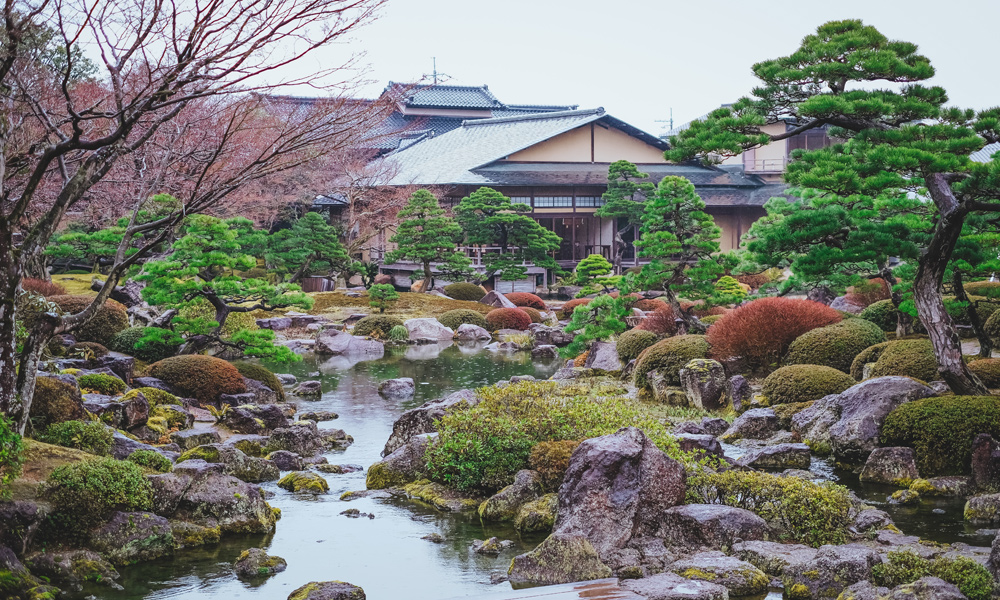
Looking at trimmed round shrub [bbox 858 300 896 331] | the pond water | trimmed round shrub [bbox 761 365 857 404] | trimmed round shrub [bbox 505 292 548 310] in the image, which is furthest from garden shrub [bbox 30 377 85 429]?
trimmed round shrub [bbox 505 292 548 310]

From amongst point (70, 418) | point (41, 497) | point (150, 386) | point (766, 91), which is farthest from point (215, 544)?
point (766, 91)

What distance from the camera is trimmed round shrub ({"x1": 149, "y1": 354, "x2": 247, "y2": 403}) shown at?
14.6 meters

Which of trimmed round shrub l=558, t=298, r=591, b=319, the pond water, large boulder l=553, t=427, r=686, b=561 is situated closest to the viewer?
the pond water

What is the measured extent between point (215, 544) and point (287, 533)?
0.70 metres

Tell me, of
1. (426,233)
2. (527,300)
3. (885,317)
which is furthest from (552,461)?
(426,233)

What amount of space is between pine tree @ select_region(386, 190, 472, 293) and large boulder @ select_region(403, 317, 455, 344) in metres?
4.54

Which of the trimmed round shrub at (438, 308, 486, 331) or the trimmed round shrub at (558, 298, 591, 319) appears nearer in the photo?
the trimmed round shrub at (438, 308, 486, 331)

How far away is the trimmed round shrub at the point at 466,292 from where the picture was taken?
104 feet

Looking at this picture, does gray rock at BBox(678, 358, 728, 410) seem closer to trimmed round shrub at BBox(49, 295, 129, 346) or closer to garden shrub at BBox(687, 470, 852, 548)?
garden shrub at BBox(687, 470, 852, 548)

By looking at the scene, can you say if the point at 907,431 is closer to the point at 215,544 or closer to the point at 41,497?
the point at 215,544

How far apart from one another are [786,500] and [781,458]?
2620mm

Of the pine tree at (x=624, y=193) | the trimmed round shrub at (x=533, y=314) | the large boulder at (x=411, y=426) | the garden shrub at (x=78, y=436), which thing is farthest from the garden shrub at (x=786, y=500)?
the pine tree at (x=624, y=193)

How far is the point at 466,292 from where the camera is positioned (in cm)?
3184

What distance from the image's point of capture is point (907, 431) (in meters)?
10.2
